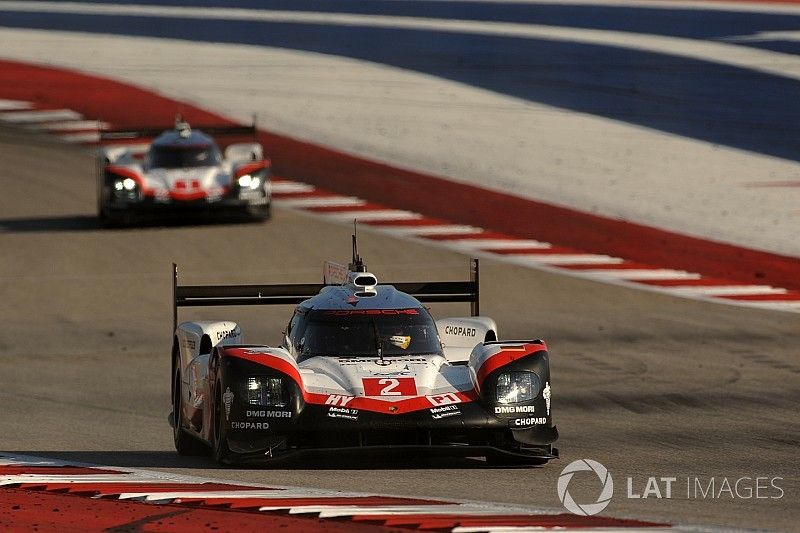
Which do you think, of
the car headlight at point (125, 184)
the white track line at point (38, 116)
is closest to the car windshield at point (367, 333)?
the car headlight at point (125, 184)

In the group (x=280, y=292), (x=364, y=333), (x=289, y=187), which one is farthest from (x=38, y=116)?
(x=364, y=333)

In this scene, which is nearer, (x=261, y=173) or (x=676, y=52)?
(x=261, y=173)

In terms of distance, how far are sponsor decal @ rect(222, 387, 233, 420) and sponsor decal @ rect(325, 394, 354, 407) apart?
663 mm

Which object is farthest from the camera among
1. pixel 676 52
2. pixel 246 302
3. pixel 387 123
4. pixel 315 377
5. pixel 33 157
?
pixel 676 52

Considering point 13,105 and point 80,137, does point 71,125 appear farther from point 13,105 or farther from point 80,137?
point 13,105

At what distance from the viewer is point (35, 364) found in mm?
18750

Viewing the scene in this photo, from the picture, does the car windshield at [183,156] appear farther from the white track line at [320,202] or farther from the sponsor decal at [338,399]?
the sponsor decal at [338,399]

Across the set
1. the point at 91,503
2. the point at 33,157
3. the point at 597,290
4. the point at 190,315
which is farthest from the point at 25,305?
the point at 91,503

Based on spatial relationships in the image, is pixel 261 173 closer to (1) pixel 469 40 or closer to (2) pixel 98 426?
(2) pixel 98 426

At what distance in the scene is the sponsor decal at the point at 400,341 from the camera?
1304 cm

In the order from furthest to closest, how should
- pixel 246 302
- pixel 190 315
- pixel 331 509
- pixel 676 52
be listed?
pixel 676 52, pixel 190 315, pixel 246 302, pixel 331 509

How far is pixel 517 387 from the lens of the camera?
12117mm

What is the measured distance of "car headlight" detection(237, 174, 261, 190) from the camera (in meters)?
26.2

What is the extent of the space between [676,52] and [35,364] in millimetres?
24005
